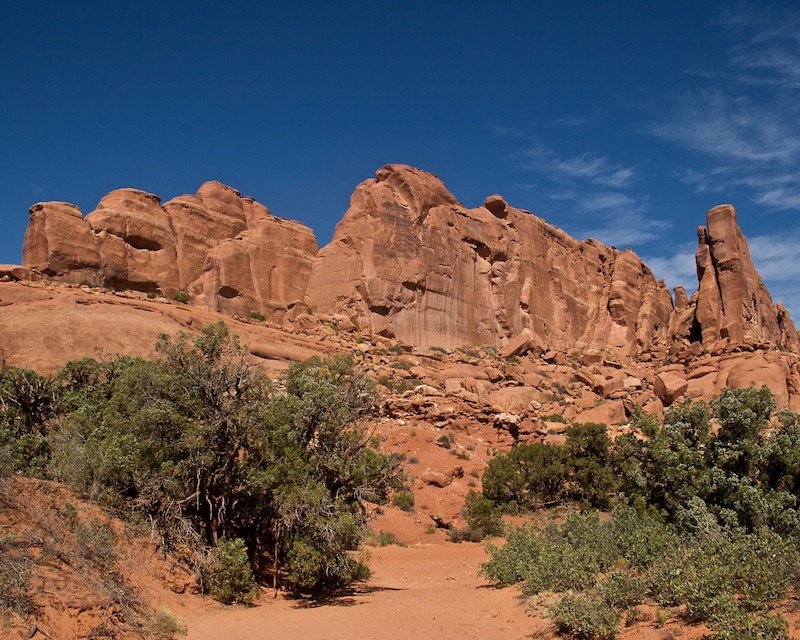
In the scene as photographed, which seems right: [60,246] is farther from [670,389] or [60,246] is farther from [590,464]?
[670,389]

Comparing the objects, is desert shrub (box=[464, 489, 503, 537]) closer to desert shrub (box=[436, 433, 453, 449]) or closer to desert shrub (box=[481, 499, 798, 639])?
desert shrub (box=[436, 433, 453, 449])

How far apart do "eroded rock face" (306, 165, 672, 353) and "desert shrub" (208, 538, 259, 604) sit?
3553 cm

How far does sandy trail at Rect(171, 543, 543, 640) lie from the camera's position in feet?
30.6

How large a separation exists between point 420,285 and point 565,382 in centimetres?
1250

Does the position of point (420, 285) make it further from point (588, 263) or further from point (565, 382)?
point (588, 263)

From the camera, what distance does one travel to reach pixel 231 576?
11.3 metres

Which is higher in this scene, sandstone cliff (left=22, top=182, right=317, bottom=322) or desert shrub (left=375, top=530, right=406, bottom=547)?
sandstone cliff (left=22, top=182, right=317, bottom=322)

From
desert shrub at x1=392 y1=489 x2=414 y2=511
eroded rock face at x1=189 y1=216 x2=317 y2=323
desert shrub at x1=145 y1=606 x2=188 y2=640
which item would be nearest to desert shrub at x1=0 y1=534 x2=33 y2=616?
desert shrub at x1=145 y1=606 x2=188 y2=640

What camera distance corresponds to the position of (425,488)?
21438 millimetres

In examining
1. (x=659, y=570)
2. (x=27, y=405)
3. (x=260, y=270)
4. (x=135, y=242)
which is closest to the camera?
(x=659, y=570)

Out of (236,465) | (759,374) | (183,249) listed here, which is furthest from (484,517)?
(183,249)

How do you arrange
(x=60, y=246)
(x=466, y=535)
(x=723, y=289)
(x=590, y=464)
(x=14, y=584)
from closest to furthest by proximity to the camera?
(x=14, y=584) → (x=466, y=535) → (x=590, y=464) → (x=60, y=246) → (x=723, y=289)

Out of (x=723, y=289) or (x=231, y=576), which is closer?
(x=231, y=576)

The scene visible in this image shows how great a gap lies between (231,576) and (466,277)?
45.9m
